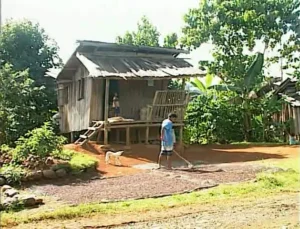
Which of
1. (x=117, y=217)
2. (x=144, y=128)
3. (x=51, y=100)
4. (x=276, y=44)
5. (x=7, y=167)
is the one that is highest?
(x=276, y=44)

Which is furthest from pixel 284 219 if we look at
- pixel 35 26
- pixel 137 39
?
pixel 137 39

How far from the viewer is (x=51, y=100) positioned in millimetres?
20062

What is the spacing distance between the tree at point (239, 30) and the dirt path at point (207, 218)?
1342 centimetres

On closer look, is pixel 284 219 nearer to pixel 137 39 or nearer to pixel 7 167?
pixel 7 167

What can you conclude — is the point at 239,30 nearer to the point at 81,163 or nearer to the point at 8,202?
the point at 81,163

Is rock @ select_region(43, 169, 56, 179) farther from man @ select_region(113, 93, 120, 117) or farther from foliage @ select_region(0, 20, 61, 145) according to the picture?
man @ select_region(113, 93, 120, 117)

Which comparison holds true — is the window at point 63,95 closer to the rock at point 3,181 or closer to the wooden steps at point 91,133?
the wooden steps at point 91,133

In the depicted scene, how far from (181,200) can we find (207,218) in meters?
1.35

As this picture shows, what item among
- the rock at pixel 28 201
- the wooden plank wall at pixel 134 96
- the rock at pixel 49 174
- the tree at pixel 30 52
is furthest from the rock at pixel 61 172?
the tree at pixel 30 52

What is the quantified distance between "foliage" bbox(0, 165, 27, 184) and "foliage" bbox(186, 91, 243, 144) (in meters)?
11.5

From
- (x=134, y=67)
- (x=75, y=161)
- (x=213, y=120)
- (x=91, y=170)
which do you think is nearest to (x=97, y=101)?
(x=134, y=67)

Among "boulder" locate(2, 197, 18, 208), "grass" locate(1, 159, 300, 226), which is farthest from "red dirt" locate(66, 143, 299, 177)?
"boulder" locate(2, 197, 18, 208)

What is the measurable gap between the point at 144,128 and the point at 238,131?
578cm

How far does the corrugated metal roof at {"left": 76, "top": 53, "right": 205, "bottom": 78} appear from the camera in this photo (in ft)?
46.4
